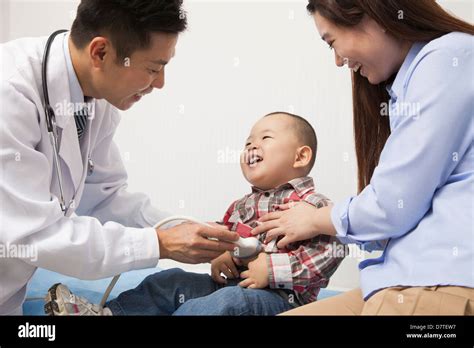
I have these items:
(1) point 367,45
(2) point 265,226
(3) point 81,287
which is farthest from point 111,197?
(1) point 367,45

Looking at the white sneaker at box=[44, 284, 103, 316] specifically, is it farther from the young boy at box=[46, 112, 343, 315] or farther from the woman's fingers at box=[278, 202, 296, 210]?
the woman's fingers at box=[278, 202, 296, 210]

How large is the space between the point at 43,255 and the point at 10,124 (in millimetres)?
253

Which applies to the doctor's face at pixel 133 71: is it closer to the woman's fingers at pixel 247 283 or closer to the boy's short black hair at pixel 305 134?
the boy's short black hair at pixel 305 134

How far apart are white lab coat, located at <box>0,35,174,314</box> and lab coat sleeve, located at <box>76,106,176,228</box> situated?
21cm

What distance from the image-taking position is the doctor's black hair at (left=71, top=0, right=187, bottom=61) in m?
1.30

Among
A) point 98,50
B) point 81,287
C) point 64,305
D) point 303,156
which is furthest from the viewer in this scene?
point 81,287

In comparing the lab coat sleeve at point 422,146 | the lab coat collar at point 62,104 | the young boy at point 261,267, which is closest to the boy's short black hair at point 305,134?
the young boy at point 261,267

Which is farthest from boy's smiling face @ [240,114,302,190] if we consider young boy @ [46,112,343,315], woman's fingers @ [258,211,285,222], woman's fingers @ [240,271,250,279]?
woman's fingers @ [240,271,250,279]

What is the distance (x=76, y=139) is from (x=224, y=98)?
0.49m

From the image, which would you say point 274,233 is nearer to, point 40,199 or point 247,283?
point 247,283

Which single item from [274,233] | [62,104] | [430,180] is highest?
[62,104]

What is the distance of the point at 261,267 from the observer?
4.25 feet
